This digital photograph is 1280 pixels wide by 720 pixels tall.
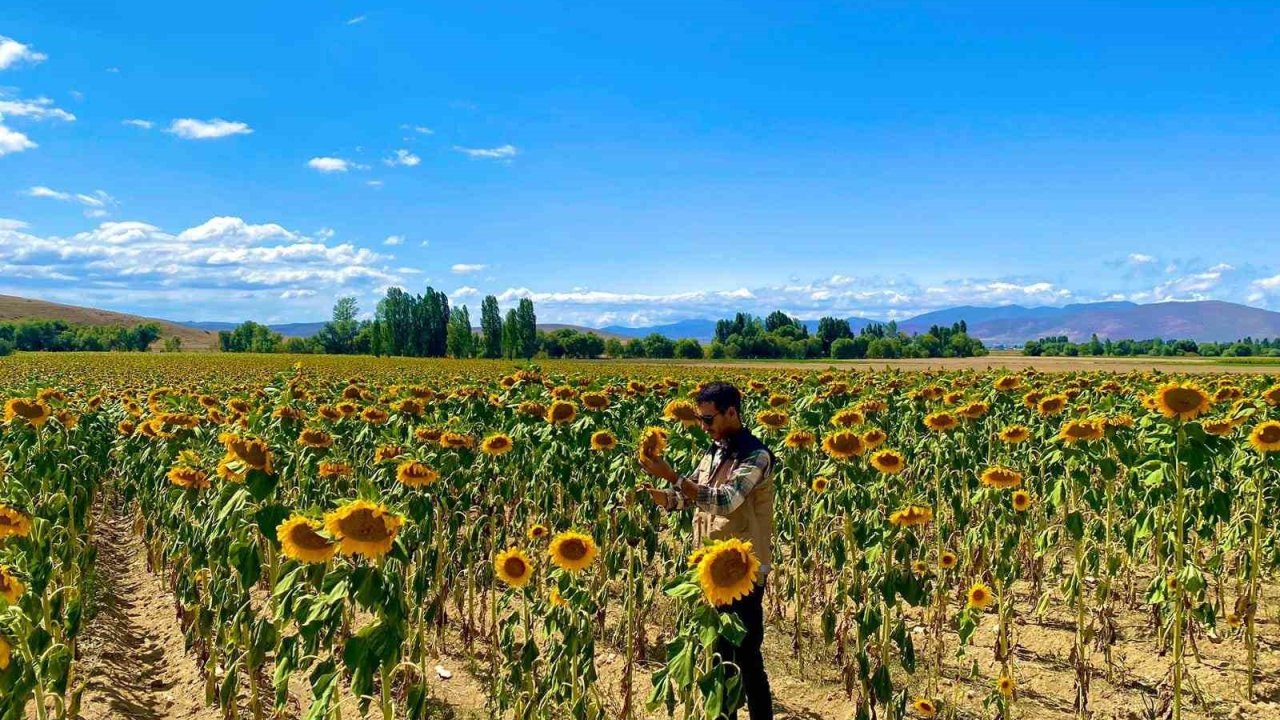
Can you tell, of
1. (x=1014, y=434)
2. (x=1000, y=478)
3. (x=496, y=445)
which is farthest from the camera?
(x=1014, y=434)

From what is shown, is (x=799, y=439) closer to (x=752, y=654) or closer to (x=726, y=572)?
(x=752, y=654)

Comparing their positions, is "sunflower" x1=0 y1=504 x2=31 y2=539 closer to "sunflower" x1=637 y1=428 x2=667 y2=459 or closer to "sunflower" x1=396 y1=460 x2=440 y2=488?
"sunflower" x1=396 y1=460 x2=440 y2=488

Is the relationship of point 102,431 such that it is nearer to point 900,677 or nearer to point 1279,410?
point 900,677

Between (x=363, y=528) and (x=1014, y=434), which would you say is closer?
(x=363, y=528)

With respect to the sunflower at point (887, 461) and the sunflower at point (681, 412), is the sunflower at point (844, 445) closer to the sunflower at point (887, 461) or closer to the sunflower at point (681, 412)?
the sunflower at point (887, 461)

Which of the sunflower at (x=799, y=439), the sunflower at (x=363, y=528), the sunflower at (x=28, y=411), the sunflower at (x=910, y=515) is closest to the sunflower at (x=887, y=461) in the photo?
the sunflower at (x=910, y=515)

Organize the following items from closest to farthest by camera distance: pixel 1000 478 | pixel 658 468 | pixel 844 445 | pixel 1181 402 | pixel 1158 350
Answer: pixel 658 468 → pixel 1181 402 → pixel 844 445 → pixel 1000 478 → pixel 1158 350

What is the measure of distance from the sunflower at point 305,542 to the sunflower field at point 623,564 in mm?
13

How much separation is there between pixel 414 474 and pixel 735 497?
2184 mm

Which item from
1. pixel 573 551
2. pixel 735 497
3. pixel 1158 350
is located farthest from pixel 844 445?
pixel 1158 350

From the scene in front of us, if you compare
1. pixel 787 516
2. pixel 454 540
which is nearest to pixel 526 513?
pixel 454 540

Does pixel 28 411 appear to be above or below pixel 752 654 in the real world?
above

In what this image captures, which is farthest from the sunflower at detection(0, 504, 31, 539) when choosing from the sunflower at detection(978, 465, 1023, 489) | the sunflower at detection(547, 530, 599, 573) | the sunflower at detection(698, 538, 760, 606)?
the sunflower at detection(978, 465, 1023, 489)

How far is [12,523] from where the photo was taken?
422cm
